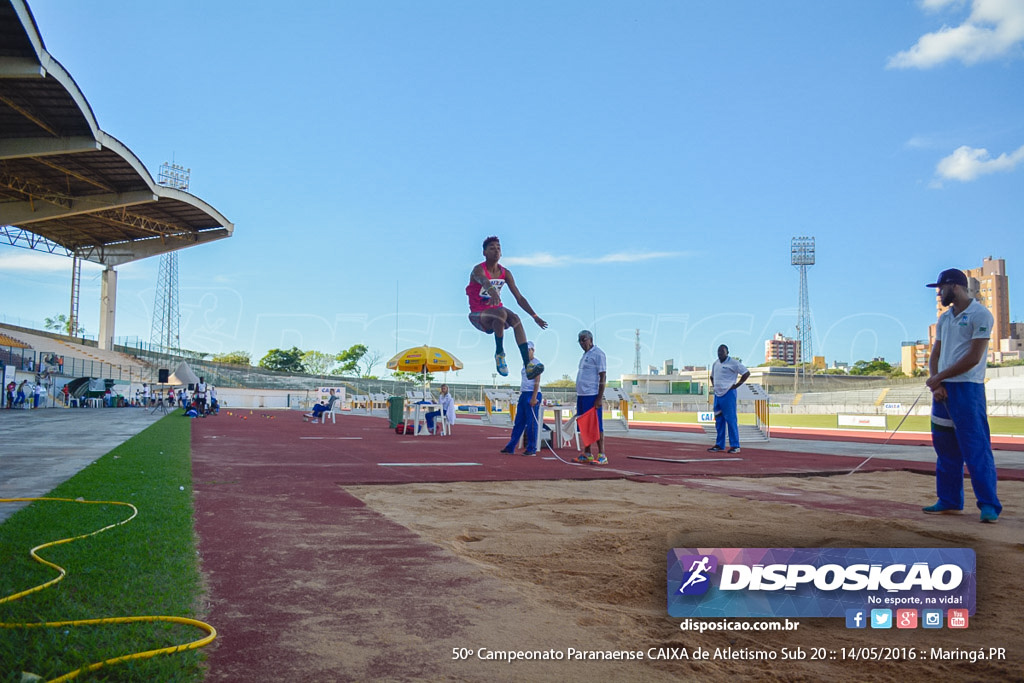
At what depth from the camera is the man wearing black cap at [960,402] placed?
A: 195 inches

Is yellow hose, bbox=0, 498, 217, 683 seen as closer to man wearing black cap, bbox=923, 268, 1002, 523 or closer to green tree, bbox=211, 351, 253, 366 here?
man wearing black cap, bbox=923, 268, 1002, 523

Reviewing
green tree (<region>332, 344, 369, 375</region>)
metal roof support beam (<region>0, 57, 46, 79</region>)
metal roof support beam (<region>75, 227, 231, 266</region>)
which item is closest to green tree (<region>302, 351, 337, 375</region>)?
green tree (<region>332, 344, 369, 375</region>)

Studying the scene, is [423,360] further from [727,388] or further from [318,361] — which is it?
[318,361]

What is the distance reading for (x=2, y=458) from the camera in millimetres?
8664

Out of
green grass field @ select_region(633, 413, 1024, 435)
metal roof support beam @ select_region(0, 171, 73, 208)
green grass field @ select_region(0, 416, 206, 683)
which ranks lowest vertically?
green grass field @ select_region(633, 413, 1024, 435)

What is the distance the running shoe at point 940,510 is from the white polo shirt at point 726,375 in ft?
23.1

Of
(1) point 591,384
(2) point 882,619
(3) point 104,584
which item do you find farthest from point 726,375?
(3) point 104,584

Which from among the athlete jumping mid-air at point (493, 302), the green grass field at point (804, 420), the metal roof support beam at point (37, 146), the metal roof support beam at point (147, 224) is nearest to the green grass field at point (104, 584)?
the athlete jumping mid-air at point (493, 302)

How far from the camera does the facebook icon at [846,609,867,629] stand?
239 centimetres

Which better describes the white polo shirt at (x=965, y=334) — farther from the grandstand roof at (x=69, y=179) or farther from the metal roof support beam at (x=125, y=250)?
the metal roof support beam at (x=125, y=250)

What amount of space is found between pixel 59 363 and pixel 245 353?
74362 millimetres

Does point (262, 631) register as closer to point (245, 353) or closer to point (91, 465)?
point (91, 465)

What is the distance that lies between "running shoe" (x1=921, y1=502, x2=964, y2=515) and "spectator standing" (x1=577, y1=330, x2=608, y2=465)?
492 centimetres

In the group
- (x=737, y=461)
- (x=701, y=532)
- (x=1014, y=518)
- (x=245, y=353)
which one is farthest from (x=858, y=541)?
(x=245, y=353)
